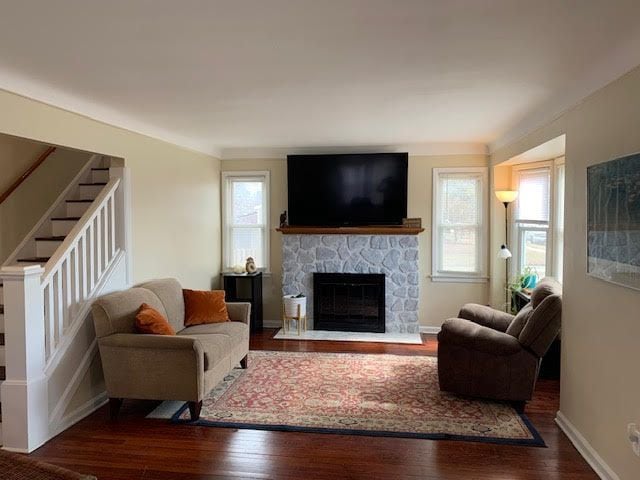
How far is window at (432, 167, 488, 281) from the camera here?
602 cm

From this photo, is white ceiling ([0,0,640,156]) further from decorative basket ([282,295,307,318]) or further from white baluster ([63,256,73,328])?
decorative basket ([282,295,307,318])

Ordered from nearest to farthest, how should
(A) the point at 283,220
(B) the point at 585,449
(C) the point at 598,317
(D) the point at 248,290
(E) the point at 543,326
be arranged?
(C) the point at 598,317, (B) the point at 585,449, (E) the point at 543,326, (A) the point at 283,220, (D) the point at 248,290

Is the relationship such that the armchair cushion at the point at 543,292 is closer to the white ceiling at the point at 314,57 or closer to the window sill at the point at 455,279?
the white ceiling at the point at 314,57

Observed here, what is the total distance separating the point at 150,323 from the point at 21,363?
2.84 ft

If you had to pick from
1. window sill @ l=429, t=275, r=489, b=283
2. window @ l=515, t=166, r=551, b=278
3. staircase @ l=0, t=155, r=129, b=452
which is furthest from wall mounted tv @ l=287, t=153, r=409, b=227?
staircase @ l=0, t=155, r=129, b=452

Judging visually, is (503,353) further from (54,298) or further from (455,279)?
(54,298)

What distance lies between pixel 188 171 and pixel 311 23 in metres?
3.66

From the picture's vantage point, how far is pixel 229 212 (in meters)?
6.57

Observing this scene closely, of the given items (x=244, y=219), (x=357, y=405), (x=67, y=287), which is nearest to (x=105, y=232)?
(x=67, y=287)

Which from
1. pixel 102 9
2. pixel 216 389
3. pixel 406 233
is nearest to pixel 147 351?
pixel 216 389

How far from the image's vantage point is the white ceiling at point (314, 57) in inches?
79.1

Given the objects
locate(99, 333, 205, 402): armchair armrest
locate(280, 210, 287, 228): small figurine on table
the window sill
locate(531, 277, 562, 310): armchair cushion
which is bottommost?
locate(99, 333, 205, 402): armchair armrest

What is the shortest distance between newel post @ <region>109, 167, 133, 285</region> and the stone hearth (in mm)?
2445

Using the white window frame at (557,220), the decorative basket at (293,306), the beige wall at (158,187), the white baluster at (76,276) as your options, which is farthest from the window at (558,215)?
the white baluster at (76,276)
